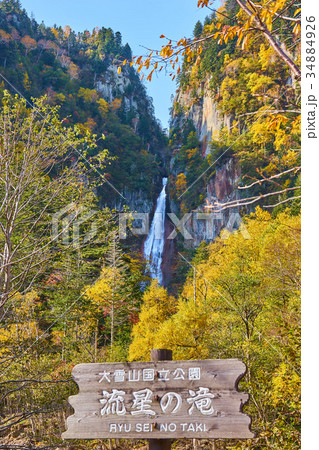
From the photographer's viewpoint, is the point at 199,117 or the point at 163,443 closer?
the point at 163,443

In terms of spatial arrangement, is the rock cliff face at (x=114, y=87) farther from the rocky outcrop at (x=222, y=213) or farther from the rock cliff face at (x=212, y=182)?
the rocky outcrop at (x=222, y=213)

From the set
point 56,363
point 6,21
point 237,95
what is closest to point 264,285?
point 56,363

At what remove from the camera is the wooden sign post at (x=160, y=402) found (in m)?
2.68

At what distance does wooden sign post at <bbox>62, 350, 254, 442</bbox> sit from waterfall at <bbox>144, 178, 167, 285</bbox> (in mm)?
39755

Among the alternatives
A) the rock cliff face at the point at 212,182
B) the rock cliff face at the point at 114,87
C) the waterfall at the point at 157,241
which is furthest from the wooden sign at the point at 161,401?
the rock cliff face at the point at 114,87

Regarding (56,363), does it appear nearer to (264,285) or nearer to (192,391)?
(264,285)

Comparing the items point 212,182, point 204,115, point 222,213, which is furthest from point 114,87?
point 222,213

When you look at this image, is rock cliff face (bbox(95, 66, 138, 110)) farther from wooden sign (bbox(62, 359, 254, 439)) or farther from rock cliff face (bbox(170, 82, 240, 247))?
wooden sign (bbox(62, 359, 254, 439))

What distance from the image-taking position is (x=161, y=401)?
2797 millimetres

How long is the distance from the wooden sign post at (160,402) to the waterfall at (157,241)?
39.8 m

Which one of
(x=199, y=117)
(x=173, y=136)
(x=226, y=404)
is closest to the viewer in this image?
(x=226, y=404)

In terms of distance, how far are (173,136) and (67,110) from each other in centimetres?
2040

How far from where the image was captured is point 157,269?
156 feet
